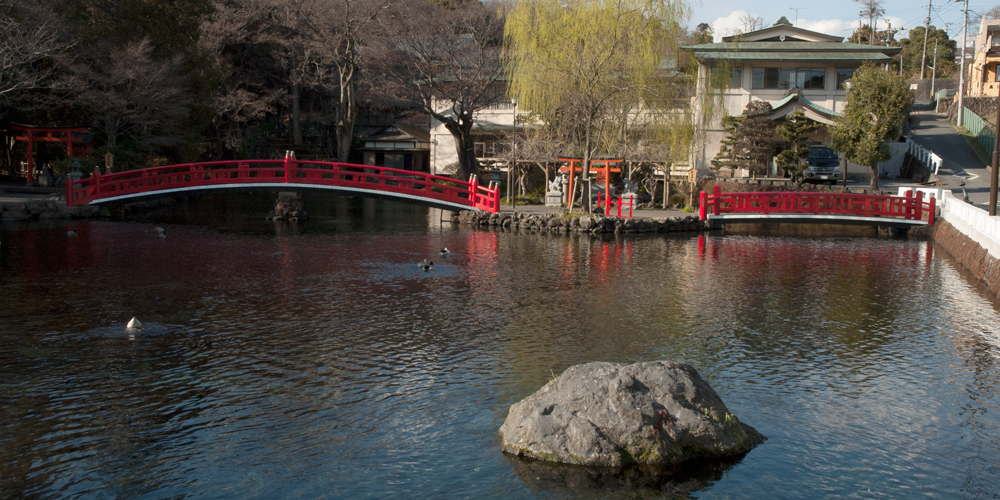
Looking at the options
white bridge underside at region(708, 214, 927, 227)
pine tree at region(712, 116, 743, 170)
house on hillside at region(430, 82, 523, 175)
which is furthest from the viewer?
house on hillside at region(430, 82, 523, 175)

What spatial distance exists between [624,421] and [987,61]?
59149 mm

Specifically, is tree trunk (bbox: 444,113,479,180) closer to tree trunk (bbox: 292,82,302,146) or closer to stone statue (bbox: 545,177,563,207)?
stone statue (bbox: 545,177,563,207)

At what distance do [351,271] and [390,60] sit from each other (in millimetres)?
22031

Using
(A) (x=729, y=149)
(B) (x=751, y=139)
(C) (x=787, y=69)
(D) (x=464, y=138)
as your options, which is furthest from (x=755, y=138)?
(D) (x=464, y=138)

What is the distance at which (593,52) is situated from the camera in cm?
2620

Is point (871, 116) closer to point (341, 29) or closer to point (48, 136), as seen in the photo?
point (341, 29)

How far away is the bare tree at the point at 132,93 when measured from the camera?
30.4 m

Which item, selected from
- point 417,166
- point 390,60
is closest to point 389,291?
point 390,60

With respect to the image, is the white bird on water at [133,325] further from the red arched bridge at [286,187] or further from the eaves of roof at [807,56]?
the eaves of roof at [807,56]

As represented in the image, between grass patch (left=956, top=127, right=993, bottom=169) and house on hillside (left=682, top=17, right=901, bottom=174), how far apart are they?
7.52 m

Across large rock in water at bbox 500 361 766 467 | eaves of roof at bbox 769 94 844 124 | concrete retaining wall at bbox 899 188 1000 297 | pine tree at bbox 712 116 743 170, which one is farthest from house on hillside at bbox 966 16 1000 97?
large rock in water at bbox 500 361 766 467

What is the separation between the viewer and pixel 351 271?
17797 mm

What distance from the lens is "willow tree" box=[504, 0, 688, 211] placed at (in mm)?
26094

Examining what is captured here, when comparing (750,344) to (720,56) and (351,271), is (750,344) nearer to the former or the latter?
(351,271)
